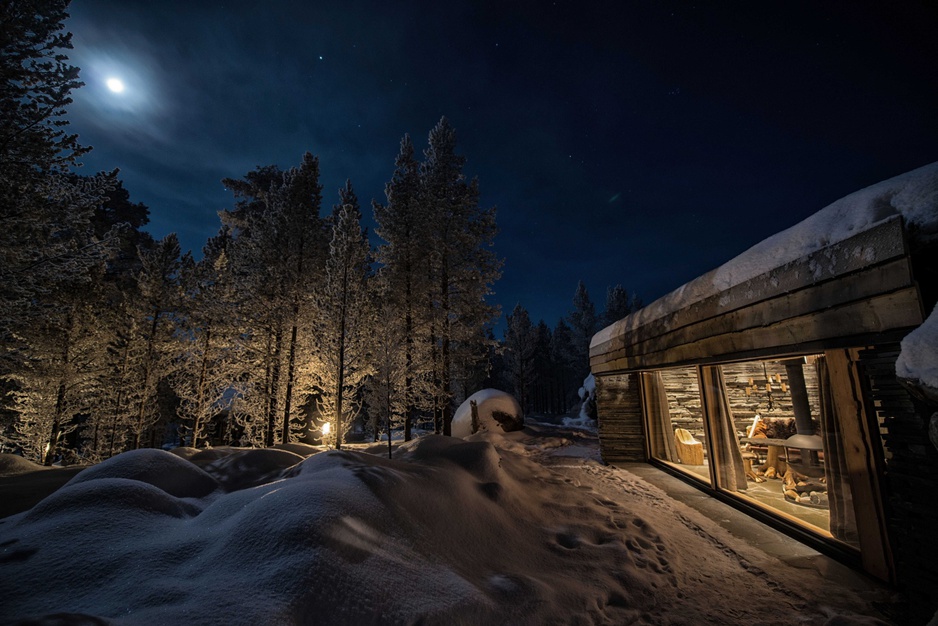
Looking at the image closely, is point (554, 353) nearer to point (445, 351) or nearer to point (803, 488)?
point (445, 351)

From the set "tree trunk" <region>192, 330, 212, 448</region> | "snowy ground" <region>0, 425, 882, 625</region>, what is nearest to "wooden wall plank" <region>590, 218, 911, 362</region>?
"snowy ground" <region>0, 425, 882, 625</region>

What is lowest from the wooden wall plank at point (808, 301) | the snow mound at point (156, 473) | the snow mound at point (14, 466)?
the snow mound at point (14, 466)

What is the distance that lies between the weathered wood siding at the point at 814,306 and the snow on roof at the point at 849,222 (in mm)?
98

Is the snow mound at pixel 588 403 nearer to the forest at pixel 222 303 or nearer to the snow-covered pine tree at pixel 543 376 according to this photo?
the forest at pixel 222 303

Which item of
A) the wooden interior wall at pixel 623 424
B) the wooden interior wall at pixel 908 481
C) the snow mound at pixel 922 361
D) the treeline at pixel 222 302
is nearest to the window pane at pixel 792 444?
the wooden interior wall at pixel 908 481

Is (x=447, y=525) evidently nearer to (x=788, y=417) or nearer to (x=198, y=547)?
(x=198, y=547)

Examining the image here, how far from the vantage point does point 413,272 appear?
1542 centimetres

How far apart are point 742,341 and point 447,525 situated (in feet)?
16.0

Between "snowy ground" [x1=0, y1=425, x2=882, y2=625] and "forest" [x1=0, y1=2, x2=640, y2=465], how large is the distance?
6333mm

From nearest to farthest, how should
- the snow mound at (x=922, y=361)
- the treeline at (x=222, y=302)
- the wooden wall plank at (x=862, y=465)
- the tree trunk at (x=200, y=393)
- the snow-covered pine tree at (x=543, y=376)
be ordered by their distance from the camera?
the snow mound at (x=922, y=361)
the wooden wall plank at (x=862, y=465)
the treeline at (x=222, y=302)
the tree trunk at (x=200, y=393)
the snow-covered pine tree at (x=543, y=376)

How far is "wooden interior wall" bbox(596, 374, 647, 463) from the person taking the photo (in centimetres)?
899

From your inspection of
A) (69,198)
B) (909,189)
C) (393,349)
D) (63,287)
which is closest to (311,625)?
(909,189)

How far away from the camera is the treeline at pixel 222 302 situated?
28.8 ft

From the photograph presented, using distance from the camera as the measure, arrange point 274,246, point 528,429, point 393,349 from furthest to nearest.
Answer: point 528,429
point 274,246
point 393,349
